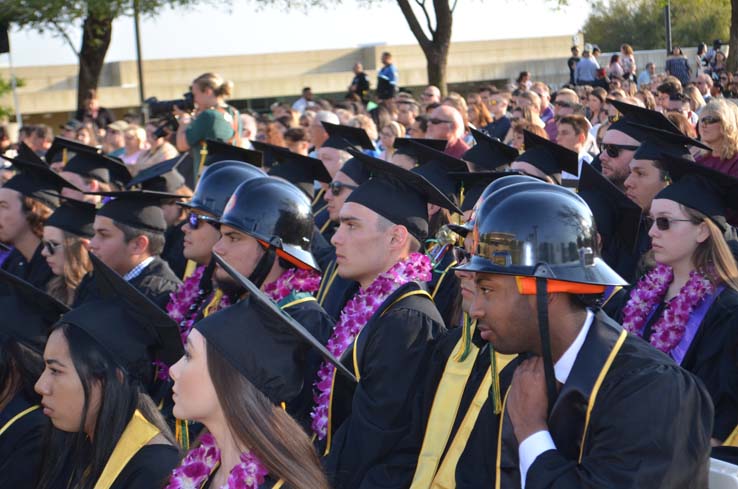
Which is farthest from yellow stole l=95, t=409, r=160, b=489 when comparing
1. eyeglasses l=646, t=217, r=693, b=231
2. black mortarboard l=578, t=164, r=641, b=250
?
black mortarboard l=578, t=164, r=641, b=250

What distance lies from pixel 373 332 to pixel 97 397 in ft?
3.74

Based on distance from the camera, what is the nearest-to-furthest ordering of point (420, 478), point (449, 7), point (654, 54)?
point (420, 478) < point (449, 7) < point (654, 54)

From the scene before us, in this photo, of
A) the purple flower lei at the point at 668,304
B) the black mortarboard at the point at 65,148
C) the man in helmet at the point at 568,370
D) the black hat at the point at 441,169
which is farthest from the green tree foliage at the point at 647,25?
the man in helmet at the point at 568,370

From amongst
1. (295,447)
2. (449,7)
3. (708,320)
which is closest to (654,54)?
(449,7)

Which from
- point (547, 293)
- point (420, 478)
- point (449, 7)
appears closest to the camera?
point (547, 293)

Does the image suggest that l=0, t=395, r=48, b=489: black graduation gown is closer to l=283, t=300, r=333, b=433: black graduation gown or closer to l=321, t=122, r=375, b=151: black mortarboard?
l=283, t=300, r=333, b=433: black graduation gown

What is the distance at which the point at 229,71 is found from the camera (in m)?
36.5

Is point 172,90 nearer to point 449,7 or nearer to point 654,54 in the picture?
point 449,7

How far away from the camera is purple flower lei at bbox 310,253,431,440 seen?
4.51m

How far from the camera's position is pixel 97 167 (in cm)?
927

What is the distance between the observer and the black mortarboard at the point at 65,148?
9320 millimetres

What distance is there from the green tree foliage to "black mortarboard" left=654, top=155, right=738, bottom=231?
173 ft

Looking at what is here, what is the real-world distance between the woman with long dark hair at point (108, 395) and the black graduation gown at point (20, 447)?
0.21 metres

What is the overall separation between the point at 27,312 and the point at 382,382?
198 centimetres
